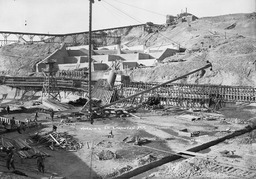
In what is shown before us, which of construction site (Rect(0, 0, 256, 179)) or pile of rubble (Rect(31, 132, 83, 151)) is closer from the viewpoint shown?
construction site (Rect(0, 0, 256, 179))

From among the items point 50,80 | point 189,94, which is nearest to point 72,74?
point 50,80

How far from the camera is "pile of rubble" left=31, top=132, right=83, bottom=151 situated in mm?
14915

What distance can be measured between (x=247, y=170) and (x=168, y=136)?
6.85 m

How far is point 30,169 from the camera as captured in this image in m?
11.5

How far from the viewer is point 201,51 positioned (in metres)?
43.6

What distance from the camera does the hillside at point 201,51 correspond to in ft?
115

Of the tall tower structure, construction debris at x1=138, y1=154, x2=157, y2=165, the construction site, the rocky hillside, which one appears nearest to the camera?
the construction site

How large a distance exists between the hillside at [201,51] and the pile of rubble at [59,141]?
2363cm

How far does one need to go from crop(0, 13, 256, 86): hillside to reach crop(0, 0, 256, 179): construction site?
7.9 inches

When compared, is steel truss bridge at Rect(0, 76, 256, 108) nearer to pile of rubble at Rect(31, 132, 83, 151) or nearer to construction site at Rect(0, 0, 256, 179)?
construction site at Rect(0, 0, 256, 179)

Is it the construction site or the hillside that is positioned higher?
the hillside

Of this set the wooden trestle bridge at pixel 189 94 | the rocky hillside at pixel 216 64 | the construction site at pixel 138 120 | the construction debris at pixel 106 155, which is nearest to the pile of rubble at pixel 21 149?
the construction site at pixel 138 120

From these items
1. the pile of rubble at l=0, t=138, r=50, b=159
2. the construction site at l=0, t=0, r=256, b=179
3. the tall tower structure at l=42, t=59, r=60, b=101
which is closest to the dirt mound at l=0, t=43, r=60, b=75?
the construction site at l=0, t=0, r=256, b=179

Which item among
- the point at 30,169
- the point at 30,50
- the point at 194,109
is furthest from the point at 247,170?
the point at 30,50
